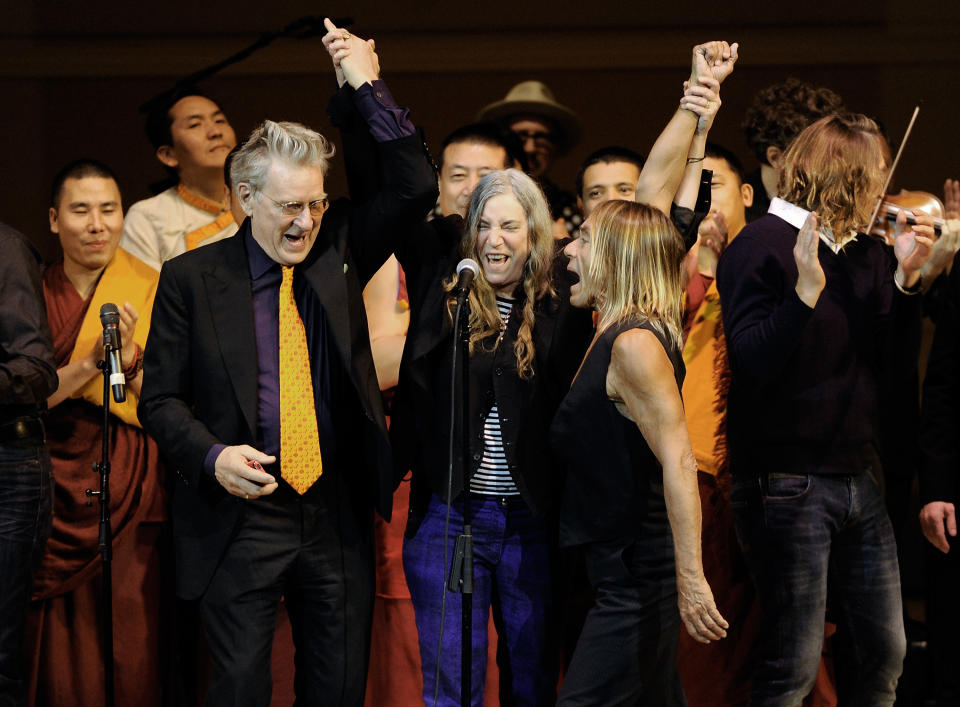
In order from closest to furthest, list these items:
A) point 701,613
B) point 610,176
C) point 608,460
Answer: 1. point 701,613
2. point 608,460
3. point 610,176

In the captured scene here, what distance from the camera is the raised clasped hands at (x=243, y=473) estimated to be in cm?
263

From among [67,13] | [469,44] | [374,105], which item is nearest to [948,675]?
[374,105]

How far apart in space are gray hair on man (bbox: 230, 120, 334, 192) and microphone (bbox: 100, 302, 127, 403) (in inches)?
20.7

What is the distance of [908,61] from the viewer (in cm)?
577

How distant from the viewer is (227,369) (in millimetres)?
2820

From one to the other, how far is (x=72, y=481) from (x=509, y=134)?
186 cm

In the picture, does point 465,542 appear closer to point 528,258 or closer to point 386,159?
point 528,258

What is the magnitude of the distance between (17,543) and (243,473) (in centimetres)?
100

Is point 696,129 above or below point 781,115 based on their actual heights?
below

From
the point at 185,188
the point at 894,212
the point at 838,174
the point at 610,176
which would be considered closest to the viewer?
the point at 838,174

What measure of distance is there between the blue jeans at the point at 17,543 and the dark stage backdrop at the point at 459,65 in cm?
267

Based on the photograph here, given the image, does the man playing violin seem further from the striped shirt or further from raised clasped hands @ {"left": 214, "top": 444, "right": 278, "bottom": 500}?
raised clasped hands @ {"left": 214, "top": 444, "right": 278, "bottom": 500}

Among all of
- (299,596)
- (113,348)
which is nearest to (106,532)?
(113,348)

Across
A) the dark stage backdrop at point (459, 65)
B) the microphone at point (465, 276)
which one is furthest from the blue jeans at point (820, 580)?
the dark stage backdrop at point (459, 65)
